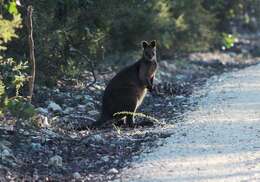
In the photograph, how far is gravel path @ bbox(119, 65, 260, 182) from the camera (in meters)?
8.23

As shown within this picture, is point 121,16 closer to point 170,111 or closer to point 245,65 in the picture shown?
point 245,65

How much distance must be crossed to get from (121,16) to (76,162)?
961 centimetres

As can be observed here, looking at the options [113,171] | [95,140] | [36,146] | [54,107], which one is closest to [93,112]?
[54,107]

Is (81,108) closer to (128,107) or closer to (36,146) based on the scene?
(128,107)

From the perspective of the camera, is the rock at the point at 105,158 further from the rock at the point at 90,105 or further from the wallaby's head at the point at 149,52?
the rock at the point at 90,105

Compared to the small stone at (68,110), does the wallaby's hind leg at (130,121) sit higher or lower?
lower

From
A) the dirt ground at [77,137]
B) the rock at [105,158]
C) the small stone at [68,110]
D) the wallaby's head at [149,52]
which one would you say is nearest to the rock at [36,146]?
the dirt ground at [77,137]

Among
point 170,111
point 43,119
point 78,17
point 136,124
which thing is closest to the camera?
point 43,119

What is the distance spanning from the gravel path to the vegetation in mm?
2036

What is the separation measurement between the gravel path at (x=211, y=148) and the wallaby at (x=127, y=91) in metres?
0.86

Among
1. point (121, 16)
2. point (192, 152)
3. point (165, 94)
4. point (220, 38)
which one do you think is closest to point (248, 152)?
point (192, 152)

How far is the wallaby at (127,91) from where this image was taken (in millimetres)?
11758

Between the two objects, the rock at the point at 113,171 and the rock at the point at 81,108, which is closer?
the rock at the point at 113,171

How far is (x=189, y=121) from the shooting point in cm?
1146
